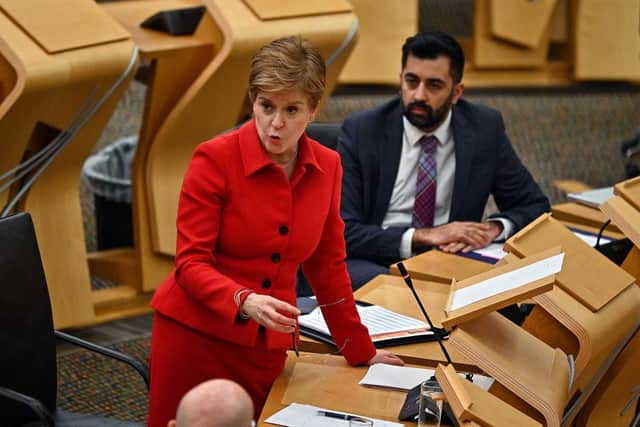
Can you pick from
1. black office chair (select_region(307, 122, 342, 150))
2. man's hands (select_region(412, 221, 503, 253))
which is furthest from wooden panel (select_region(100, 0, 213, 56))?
man's hands (select_region(412, 221, 503, 253))

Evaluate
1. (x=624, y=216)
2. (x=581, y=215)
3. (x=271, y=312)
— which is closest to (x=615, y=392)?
(x=624, y=216)

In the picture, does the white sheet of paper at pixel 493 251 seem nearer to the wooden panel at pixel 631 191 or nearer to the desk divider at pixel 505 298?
the wooden panel at pixel 631 191

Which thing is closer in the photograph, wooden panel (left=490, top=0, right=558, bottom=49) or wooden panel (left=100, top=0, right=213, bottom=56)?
wooden panel (left=100, top=0, right=213, bottom=56)

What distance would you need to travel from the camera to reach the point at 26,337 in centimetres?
252

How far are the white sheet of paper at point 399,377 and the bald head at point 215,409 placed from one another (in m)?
0.81

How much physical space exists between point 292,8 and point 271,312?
285 centimetres

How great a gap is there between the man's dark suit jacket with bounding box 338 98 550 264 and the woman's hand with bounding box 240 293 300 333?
5.05ft

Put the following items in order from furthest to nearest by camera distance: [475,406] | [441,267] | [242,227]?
[441,267], [242,227], [475,406]

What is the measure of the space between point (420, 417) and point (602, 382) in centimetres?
64

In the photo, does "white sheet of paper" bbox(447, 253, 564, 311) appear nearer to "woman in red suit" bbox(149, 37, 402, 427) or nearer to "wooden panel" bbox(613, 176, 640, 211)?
"woman in red suit" bbox(149, 37, 402, 427)

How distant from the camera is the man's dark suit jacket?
3689mm

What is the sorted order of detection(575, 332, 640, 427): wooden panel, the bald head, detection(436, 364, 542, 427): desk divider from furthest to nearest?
detection(575, 332, 640, 427): wooden panel → detection(436, 364, 542, 427): desk divider → the bald head

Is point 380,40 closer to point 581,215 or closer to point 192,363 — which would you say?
point 581,215

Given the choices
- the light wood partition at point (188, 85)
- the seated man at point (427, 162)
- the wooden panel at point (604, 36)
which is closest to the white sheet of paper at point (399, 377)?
the seated man at point (427, 162)
